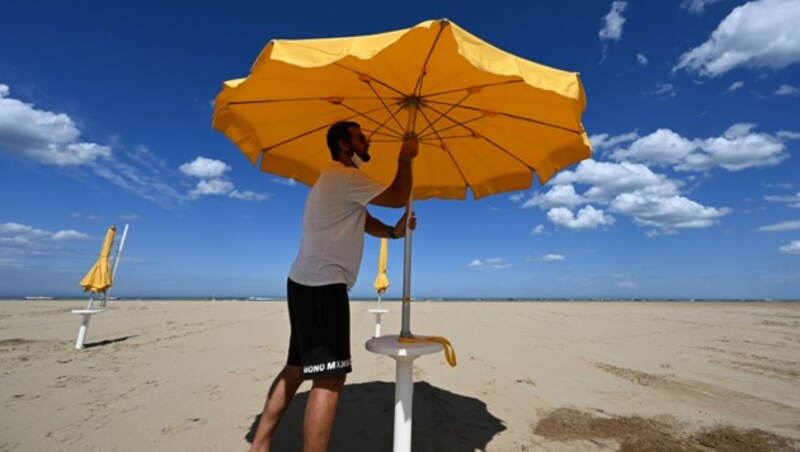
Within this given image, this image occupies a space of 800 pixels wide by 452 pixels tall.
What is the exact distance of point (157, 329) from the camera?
10.4 meters

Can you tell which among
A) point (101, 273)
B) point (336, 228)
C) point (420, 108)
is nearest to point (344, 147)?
point (336, 228)

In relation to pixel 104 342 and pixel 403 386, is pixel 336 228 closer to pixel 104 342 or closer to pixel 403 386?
pixel 403 386

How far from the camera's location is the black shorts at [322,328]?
199cm

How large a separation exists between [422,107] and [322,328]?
181 centimetres

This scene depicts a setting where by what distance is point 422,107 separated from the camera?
114 inches

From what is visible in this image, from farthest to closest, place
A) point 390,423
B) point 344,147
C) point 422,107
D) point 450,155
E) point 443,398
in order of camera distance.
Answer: point 443,398 < point 450,155 < point 390,423 < point 422,107 < point 344,147

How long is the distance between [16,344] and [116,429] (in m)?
6.79

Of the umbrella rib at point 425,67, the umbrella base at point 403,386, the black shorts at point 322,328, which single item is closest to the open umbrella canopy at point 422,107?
the umbrella rib at point 425,67

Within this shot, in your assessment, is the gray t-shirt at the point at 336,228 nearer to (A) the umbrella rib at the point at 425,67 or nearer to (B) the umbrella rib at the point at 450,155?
(A) the umbrella rib at the point at 425,67

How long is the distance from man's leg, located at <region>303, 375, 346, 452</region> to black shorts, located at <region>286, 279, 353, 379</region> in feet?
0.24

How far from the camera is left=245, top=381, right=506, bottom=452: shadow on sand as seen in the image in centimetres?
298

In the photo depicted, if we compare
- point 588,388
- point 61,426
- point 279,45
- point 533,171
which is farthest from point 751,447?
point 61,426

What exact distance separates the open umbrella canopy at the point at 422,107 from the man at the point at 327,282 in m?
0.51

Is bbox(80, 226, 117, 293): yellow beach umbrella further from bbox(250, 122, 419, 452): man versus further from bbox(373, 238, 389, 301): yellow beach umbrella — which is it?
bbox(250, 122, 419, 452): man
